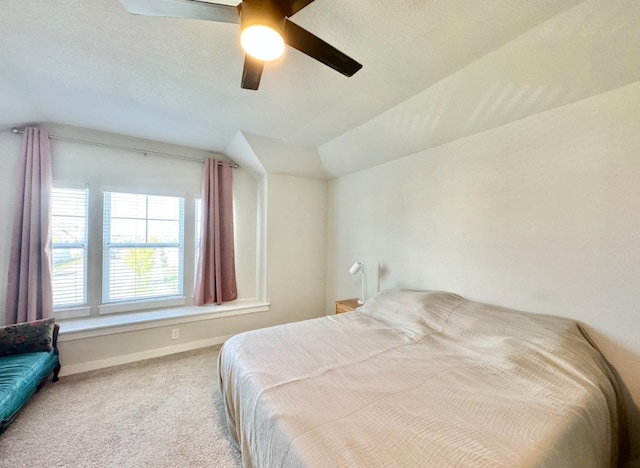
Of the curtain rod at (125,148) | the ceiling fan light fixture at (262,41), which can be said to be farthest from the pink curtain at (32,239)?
the ceiling fan light fixture at (262,41)

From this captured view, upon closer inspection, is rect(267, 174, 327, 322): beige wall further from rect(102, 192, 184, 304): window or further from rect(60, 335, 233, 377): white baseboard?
rect(102, 192, 184, 304): window

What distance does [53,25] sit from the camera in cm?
143

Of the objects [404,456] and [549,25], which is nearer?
[404,456]

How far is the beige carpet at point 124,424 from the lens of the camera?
5.06ft

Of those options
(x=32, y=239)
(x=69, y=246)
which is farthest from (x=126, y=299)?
(x=32, y=239)

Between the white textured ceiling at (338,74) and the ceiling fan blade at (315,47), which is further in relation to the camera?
the white textured ceiling at (338,74)

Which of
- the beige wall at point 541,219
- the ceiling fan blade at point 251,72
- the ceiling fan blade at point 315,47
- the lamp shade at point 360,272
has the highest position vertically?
the ceiling fan blade at point 315,47

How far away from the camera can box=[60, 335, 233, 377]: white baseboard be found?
247 cm

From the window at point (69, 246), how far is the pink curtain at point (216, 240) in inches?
46.7

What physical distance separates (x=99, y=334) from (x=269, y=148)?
107 inches

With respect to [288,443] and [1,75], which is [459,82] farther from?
[1,75]

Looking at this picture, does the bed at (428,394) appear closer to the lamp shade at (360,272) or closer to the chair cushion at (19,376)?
the lamp shade at (360,272)

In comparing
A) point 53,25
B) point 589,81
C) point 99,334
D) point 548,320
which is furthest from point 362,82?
point 99,334

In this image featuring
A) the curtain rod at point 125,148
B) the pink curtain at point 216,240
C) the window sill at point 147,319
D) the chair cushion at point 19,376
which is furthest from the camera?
the pink curtain at point 216,240
